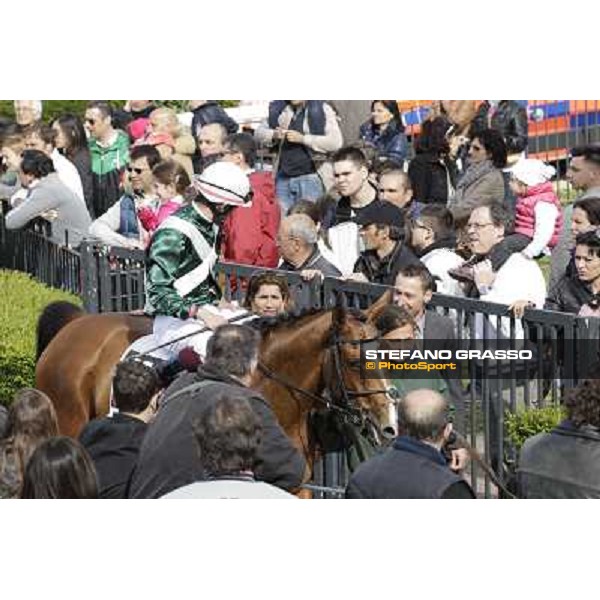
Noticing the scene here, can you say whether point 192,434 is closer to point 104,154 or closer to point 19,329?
point 19,329

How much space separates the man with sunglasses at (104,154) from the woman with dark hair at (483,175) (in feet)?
8.41

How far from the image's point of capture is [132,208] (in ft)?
46.0

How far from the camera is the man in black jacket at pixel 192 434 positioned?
34.4 feet

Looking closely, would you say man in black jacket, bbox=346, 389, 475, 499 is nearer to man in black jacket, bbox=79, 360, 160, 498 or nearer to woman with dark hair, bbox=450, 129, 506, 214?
man in black jacket, bbox=79, 360, 160, 498

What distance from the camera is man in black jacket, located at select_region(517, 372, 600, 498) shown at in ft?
34.8

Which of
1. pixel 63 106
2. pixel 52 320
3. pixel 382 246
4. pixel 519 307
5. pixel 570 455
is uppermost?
pixel 63 106

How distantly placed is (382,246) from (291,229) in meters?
0.58

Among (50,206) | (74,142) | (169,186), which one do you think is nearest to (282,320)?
(169,186)

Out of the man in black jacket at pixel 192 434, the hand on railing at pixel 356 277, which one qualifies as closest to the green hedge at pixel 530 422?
the hand on railing at pixel 356 277

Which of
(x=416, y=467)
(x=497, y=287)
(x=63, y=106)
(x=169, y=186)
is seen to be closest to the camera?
(x=416, y=467)

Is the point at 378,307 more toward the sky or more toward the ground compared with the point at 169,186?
more toward the ground

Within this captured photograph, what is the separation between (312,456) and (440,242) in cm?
152
